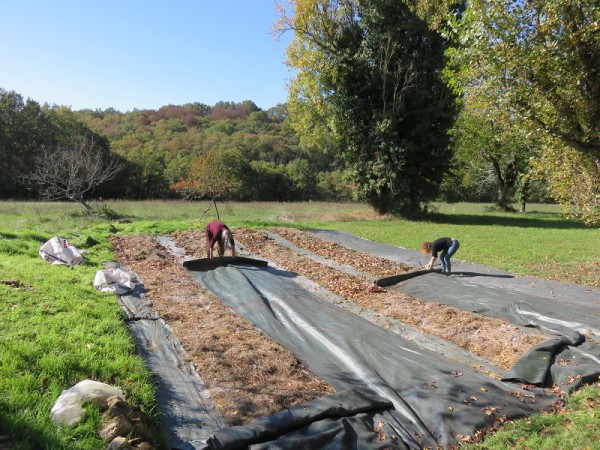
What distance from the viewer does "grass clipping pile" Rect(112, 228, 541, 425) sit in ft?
14.3

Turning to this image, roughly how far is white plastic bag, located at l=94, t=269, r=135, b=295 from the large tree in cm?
1696

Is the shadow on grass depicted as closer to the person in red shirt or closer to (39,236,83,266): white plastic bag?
the person in red shirt

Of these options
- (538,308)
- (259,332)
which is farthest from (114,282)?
(538,308)

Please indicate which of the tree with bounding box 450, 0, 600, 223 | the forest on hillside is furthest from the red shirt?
the forest on hillside

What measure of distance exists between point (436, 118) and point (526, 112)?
13920mm

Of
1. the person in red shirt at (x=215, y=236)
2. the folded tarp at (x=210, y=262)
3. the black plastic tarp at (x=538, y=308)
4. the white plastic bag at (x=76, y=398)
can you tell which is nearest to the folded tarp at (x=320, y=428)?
the white plastic bag at (x=76, y=398)

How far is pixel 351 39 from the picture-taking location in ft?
74.6

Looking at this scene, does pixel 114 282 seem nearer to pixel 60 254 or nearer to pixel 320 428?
pixel 60 254

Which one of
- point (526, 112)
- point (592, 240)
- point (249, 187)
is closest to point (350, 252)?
point (526, 112)

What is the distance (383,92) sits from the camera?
21.9 metres

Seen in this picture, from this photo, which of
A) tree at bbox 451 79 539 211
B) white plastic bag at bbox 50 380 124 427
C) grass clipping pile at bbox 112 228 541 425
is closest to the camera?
white plastic bag at bbox 50 380 124 427

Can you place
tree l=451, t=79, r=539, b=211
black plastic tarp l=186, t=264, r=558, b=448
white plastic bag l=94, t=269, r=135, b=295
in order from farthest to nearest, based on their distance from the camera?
1. tree l=451, t=79, r=539, b=211
2. white plastic bag l=94, t=269, r=135, b=295
3. black plastic tarp l=186, t=264, r=558, b=448

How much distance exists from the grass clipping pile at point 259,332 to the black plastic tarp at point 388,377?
1.29 feet

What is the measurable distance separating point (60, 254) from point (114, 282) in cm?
268
